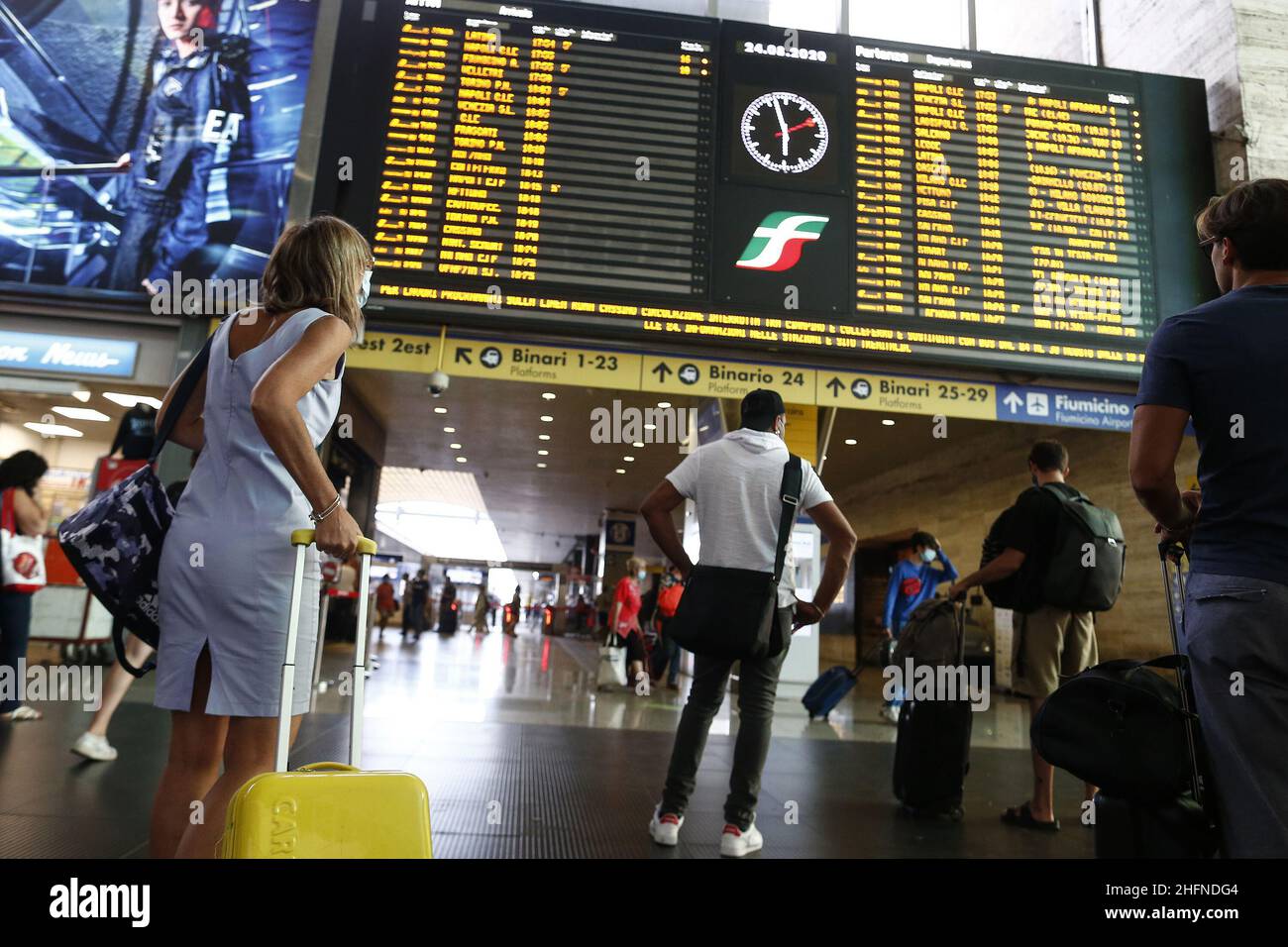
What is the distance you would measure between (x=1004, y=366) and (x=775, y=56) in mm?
2995

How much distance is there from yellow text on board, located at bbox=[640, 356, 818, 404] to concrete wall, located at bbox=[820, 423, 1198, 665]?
5.95m

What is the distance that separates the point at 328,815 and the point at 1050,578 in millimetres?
3366

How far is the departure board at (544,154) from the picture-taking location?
19.0ft

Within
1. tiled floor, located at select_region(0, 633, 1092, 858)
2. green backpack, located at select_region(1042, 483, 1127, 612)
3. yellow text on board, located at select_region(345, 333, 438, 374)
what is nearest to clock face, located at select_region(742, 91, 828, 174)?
yellow text on board, located at select_region(345, 333, 438, 374)

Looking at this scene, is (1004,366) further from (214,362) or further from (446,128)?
(214,362)

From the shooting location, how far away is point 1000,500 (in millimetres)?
13750

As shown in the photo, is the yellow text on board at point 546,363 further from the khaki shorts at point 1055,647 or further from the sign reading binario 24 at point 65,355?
the khaki shorts at point 1055,647

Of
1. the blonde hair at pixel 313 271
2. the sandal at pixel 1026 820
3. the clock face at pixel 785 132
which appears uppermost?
the clock face at pixel 785 132

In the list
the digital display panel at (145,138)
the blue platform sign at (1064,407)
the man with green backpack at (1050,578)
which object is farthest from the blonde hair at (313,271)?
the blue platform sign at (1064,407)

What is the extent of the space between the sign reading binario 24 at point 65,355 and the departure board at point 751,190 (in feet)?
6.99

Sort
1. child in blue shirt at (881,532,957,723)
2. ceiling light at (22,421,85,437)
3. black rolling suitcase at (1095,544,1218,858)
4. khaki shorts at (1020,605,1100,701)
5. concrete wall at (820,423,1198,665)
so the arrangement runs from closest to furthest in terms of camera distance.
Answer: black rolling suitcase at (1095,544,1218,858) < khaki shorts at (1020,605,1100,701) < child in blue shirt at (881,532,957,723) < concrete wall at (820,423,1198,665) < ceiling light at (22,421,85,437)

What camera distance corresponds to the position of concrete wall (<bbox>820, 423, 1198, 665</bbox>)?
1055 cm

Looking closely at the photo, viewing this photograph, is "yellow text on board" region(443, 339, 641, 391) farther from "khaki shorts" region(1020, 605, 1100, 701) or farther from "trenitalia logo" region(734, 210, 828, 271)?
"khaki shorts" region(1020, 605, 1100, 701)

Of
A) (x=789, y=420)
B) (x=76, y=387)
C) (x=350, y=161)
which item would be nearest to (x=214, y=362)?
(x=350, y=161)
